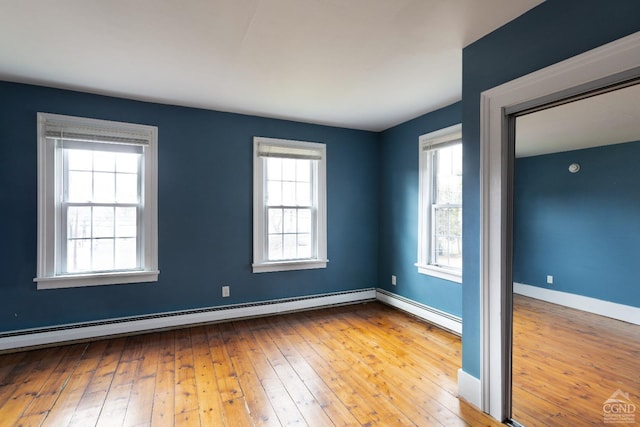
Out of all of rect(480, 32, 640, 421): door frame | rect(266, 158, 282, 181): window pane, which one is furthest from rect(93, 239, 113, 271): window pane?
rect(480, 32, 640, 421): door frame

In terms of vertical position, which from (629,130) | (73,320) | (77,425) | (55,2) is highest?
(55,2)

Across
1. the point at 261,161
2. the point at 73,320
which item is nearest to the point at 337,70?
the point at 261,161

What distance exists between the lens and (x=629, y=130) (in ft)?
5.18

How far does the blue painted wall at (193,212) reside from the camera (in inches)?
114

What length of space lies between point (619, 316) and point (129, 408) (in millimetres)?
3022

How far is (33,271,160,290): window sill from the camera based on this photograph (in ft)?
9.73

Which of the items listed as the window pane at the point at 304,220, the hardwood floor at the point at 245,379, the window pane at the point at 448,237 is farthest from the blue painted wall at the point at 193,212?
the window pane at the point at 448,237

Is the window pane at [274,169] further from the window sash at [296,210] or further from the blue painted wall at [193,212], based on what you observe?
the blue painted wall at [193,212]

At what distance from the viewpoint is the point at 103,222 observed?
3219 millimetres

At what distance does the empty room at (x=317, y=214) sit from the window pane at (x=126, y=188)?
0.8 inches

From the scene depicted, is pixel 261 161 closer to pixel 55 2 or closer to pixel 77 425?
pixel 55 2

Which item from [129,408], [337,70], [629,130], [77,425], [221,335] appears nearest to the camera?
[629,130]

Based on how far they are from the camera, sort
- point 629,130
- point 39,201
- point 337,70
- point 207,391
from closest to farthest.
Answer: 1. point 629,130
2. point 207,391
3. point 337,70
4. point 39,201

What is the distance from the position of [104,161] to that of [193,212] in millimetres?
1000
